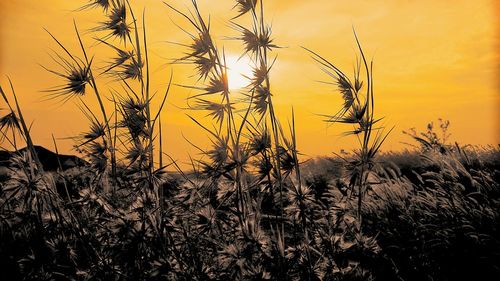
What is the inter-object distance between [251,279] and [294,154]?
0.82 meters

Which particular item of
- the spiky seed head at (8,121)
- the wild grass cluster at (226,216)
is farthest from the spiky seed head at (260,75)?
the spiky seed head at (8,121)

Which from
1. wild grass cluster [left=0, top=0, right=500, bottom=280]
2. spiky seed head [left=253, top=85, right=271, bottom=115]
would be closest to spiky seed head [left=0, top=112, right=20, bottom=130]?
wild grass cluster [left=0, top=0, right=500, bottom=280]

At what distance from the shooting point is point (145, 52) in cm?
418

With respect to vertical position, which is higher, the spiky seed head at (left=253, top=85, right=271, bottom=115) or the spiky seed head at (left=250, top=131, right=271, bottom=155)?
the spiky seed head at (left=253, top=85, right=271, bottom=115)

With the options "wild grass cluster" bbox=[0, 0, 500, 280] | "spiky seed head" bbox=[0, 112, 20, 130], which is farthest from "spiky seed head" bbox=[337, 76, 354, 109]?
"spiky seed head" bbox=[0, 112, 20, 130]

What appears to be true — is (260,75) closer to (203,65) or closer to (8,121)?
(203,65)

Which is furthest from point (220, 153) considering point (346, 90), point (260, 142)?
Result: point (346, 90)

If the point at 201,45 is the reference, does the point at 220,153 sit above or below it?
below

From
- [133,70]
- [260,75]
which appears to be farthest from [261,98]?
[133,70]

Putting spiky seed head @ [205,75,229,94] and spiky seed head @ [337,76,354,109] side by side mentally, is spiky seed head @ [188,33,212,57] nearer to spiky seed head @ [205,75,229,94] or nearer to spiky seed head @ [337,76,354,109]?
spiky seed head @ [205,75,229,94]

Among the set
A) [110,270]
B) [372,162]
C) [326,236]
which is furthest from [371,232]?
[110,270]

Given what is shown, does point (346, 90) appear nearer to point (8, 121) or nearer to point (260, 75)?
point (260, 75)

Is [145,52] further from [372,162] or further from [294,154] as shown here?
[372,162]

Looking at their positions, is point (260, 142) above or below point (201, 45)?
below
